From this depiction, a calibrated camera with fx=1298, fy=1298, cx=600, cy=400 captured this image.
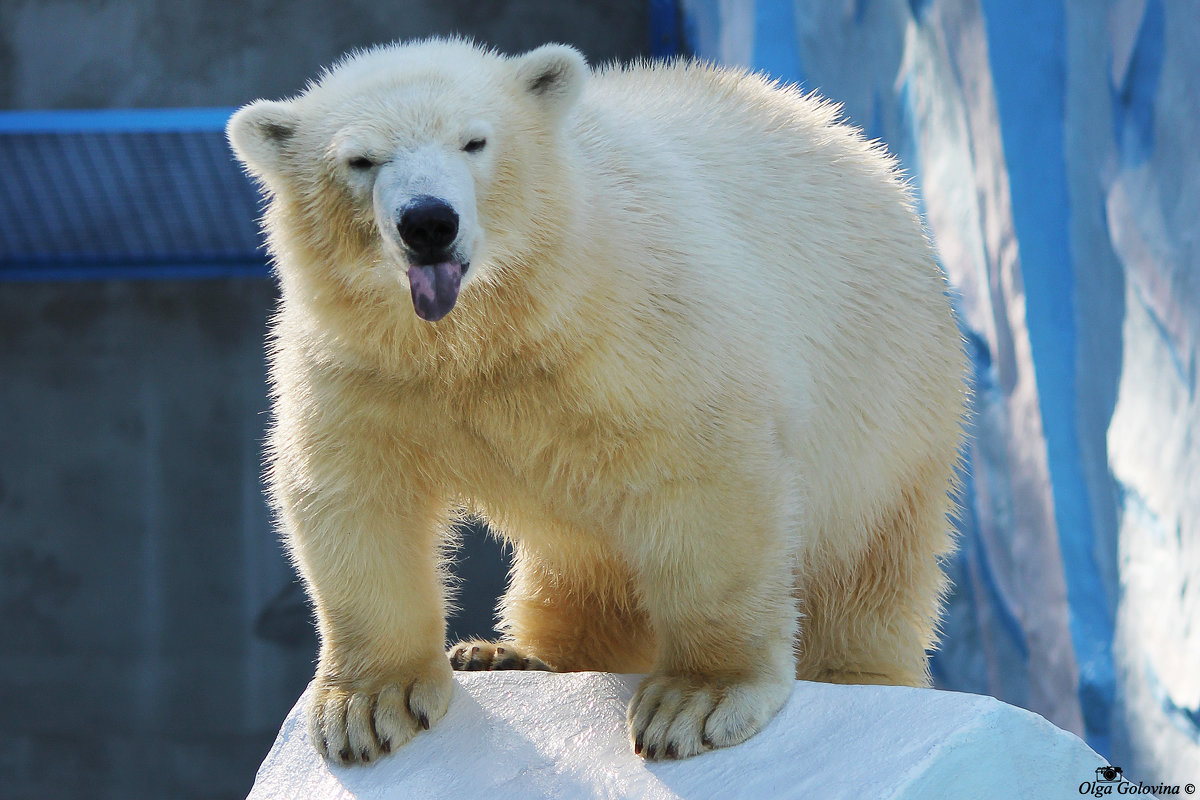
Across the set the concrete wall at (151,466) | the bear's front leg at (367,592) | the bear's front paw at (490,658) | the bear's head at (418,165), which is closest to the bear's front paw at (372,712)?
the bear's front leg at (367,592)

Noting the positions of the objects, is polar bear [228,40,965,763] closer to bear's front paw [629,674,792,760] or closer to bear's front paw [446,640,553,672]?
bear's front paw [629,674,792,760]

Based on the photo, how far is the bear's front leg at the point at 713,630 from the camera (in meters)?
2.14

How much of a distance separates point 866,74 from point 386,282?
3.23 m

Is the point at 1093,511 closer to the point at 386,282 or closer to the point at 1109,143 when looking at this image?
the point at 1109,143

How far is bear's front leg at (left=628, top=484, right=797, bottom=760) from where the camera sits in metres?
2.14

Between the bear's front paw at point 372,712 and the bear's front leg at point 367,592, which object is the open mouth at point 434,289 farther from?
the bear's front paw at point 372,712

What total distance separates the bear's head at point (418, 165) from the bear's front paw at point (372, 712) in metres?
0.78

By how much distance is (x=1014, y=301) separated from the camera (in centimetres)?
359

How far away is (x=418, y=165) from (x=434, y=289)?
18 cm

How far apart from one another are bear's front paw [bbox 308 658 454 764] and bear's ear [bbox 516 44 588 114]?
1.06 meters

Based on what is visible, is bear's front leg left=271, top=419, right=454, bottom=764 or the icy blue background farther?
the icy blue background

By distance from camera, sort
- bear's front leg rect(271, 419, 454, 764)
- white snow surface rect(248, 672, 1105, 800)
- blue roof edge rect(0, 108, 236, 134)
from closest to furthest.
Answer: white snow surface rect(248, 672, 1105, 800), bear's front leg rect(271, 419, 454, 764), blue roof edge rect(0, 108, 236, 134)

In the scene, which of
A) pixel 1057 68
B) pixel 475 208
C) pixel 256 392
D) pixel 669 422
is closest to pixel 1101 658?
pixel 1057 68
